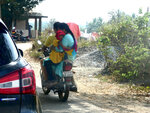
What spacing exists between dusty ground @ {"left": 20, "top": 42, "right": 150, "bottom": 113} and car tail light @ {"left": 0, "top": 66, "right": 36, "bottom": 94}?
3830 millimetres

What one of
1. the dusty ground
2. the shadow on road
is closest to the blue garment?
the shadow on road

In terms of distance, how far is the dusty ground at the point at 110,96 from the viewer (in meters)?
7.13

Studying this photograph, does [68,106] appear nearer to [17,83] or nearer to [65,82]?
[65,82]

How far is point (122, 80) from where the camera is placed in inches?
431

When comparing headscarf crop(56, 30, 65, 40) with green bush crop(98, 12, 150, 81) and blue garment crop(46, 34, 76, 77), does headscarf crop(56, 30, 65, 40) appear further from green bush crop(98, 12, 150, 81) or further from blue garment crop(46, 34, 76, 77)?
green bush crop(98, 12, 150, 81)

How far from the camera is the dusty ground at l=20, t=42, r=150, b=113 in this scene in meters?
7.13

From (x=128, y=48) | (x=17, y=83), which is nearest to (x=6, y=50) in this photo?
(x=17, y=83)

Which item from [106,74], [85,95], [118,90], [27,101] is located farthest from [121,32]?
[27,101]

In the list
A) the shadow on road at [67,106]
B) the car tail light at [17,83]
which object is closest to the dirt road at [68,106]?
the shadow on road at [67,106]

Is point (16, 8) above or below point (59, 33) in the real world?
above

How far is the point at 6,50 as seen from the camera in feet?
10.2

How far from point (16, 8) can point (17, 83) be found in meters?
27.8

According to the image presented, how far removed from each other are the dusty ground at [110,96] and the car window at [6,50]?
12.6ft

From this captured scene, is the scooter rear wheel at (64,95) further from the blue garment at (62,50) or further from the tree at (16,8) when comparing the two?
the tree at (16,8)
